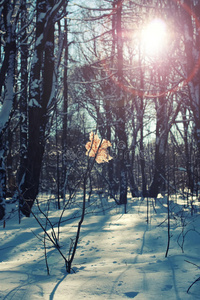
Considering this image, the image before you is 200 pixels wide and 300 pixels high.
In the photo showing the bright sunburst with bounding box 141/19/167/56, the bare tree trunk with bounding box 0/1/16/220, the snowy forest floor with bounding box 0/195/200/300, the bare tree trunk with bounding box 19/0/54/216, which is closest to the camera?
the snowy forest floor with bounding box 0/195/200/300

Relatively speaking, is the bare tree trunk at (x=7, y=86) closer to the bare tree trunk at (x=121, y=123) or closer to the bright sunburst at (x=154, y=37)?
the bare tree trunk at (x=121, y=123)

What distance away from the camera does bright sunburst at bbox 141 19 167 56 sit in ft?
27.0

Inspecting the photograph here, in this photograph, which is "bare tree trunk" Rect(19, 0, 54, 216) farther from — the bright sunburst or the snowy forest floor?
the bright sunburst

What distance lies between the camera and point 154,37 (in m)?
9.24

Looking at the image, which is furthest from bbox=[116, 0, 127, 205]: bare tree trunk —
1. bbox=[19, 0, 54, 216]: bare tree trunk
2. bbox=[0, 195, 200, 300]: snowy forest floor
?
bbox=[0, 195, 200, 300]: snowy forest floor

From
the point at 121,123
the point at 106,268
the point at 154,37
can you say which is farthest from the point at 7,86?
the point at 154,37

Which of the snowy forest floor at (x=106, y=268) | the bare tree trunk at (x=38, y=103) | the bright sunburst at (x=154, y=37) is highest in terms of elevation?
the bright sunburst at (x=154, y=37)

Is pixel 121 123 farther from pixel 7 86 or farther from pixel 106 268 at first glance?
pixel 106 268

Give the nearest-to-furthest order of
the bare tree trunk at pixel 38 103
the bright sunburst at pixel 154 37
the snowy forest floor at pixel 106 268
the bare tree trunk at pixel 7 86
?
the snowy forest floor at pixel 106 268
the bare tree trunk at pixel 7 86
the bare tree trunk at pixel 38 103
the bright sunburst at pixel 154 37

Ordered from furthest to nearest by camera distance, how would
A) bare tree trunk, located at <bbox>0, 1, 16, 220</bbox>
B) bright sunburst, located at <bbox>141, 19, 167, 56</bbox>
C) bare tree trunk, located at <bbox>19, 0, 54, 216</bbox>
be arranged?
bright sunburst, located at <bbox>141, 19, 167, 56</bbox>
bare tree trunk, located at <bbox>19, 0, 54, 216</bbox>
bare tree trunk, located at <bbox>0, 1, 16, 220</bbox>

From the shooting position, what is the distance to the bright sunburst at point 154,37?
27.0ft

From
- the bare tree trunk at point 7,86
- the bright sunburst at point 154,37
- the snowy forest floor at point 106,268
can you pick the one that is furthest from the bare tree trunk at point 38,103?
the bright sunburst at point 154,37

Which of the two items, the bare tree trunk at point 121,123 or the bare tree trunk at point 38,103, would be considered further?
the bare tree trunk at point 121,123

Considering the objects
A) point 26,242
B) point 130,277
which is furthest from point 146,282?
point 26,242
